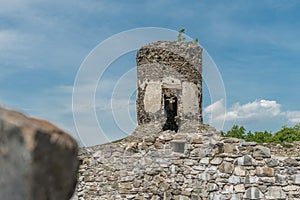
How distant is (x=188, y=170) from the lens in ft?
23.9

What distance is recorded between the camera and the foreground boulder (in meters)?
1.92

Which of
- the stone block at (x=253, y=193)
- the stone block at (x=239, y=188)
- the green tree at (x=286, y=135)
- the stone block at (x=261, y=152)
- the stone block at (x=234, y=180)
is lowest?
the stone block at (x=253, y=193)

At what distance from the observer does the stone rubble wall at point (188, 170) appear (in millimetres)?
6812

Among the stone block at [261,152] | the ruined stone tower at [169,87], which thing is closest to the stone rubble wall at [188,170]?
the stone block at [261,152]

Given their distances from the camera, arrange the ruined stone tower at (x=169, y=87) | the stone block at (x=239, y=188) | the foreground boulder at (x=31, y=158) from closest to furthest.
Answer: the foreground boulder at (x=31, y=158) < the stone block at (x=239, y=188) < the ruined stone tower at (x=169, y=87)

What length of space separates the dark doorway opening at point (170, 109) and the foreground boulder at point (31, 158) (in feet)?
44.6

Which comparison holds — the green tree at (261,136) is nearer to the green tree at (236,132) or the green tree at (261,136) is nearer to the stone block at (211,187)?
the green tree at (236,132)

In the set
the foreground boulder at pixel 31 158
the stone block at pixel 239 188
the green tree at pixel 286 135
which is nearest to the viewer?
the foreground boulder at pixel 31 158

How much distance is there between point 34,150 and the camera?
1.96 meters

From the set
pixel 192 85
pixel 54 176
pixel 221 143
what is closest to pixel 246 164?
pixel 221 143

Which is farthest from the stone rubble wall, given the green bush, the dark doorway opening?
the green bush

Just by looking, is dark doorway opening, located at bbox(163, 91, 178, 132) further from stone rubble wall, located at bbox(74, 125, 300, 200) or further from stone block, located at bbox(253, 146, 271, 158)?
stone block, located at bbox(253, 146, 271, 158)

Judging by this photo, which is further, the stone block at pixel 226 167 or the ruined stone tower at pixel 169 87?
the ruined stone tower at pixel 169 87

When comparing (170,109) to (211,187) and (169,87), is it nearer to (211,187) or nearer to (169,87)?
(169,87)
